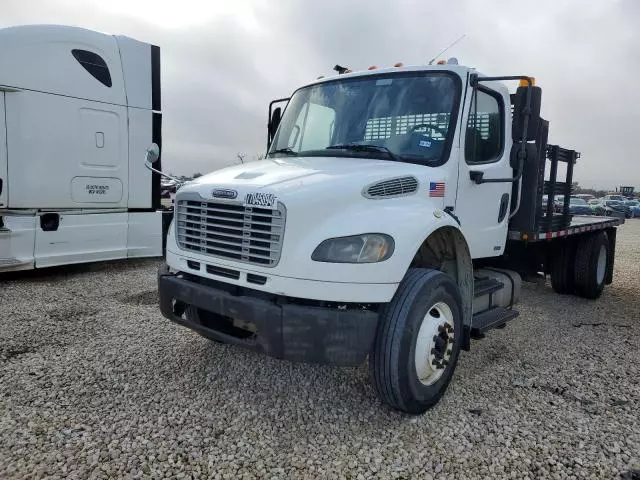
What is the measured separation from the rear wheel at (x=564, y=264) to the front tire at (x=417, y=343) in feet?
13.9

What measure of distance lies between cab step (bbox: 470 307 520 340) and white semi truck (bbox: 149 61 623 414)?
2cm

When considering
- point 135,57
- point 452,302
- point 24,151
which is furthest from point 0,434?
point 135,57

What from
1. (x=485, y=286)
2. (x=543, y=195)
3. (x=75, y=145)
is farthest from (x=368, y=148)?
(x=75, y=145)

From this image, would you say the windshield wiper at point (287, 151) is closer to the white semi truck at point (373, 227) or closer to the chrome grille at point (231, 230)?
the white semi truck at point (373, 227)

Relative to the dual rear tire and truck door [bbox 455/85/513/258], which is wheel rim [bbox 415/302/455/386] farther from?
the dual rear tire

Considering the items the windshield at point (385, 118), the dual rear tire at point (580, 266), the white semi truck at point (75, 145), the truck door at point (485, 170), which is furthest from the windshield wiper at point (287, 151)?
the dual rear tire at point (580, 266)

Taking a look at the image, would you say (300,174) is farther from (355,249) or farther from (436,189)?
(436,189)

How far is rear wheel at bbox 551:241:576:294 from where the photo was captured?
716 centimetres

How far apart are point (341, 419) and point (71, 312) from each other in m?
3.84

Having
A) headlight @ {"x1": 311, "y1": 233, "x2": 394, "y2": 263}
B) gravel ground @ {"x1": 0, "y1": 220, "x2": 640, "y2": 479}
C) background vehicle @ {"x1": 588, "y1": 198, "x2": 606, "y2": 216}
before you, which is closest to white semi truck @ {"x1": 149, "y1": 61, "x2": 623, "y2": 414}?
headlight @ {"x1": 311, "y1": 233, "x2": 394, "y2": 263}

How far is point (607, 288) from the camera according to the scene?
8430 millimetres

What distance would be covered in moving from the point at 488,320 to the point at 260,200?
234cm

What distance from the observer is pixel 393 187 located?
11.4 feet

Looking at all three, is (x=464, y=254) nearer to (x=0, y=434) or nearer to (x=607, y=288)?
(x=0, y=434)
